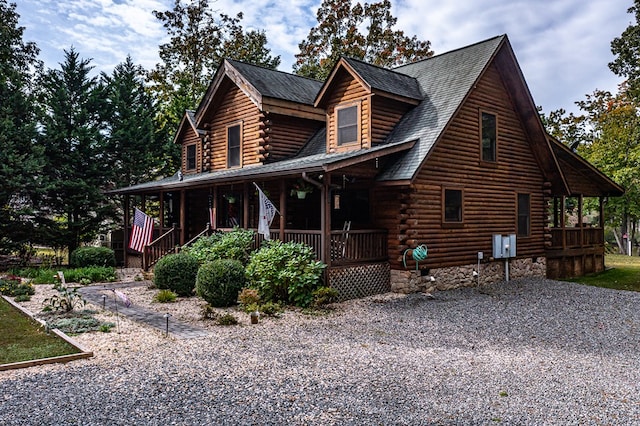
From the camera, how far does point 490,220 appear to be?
14945 mm

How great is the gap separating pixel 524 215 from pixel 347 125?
23.5 ft

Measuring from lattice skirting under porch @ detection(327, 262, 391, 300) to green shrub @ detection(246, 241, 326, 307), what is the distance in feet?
1.93

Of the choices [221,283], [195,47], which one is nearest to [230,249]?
[221,283]

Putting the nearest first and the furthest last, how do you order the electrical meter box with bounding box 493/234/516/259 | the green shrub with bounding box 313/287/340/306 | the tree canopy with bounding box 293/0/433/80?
the green shrub with bounding box 313/287/340/306 < the electrical meter box with bounding box 493/234/516/259 < the tree canopy with bounding box 293/0/433/80

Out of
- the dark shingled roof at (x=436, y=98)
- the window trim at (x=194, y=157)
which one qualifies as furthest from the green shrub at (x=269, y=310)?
the window trim at (x=194, y=157)

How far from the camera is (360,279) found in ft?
40.0

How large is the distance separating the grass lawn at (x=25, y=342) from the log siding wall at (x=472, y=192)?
8.29m

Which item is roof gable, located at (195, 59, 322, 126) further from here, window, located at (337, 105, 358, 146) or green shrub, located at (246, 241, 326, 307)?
green shrub, located at (246, 241, 326, 307)

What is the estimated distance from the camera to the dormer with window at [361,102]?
1364cm

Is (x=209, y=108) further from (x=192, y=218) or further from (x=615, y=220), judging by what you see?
(x=615, y=220)

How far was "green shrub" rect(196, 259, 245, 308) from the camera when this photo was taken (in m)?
10.7

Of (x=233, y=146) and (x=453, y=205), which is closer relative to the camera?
(x=453, y=205)

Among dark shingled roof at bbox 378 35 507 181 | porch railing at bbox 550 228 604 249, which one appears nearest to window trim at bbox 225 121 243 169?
dark shingled roof at bbox 378 35 507 181

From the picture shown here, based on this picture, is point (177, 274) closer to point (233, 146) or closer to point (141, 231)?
point (141, 231)
